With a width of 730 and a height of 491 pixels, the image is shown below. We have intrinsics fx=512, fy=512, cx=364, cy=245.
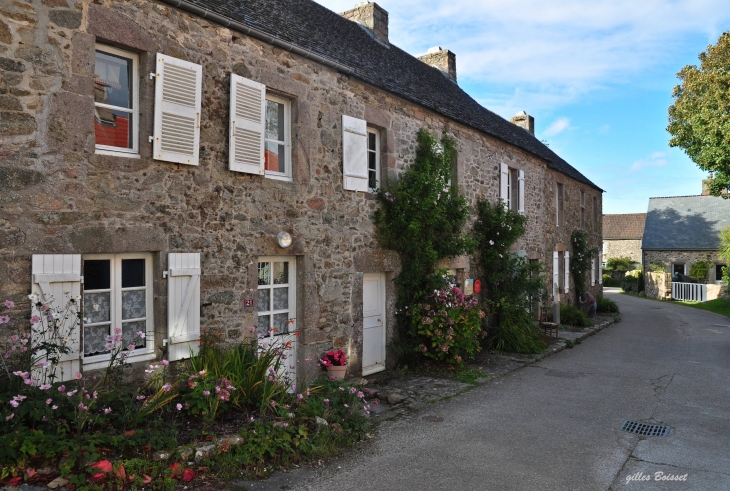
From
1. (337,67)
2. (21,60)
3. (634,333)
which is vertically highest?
(337,67)

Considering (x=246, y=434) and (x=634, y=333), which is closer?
(x=246, y=434)

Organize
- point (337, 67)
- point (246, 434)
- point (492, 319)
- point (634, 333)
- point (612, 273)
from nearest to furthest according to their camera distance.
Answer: point (246, 434) → point (337, 67) → point (492, 319) → point (634, 333) → point (612, 273)

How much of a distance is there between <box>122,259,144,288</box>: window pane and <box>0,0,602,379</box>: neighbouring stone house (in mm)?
20

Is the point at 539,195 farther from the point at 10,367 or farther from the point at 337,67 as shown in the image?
the point at 10,367

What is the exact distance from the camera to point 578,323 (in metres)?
15.4

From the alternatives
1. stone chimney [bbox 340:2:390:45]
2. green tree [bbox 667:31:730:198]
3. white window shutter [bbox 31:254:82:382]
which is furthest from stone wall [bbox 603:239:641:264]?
white window shutter [bbox 31:254:82:382]

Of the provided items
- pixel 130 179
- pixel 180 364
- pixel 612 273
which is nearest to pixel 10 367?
pixel 180 364

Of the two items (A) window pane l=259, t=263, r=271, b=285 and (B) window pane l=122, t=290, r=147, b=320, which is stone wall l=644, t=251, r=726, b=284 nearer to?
(A) window pane l=259, t=263, r=271, b=285

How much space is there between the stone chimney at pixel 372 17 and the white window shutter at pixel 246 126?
21.5ft

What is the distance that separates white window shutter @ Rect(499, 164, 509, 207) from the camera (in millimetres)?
12281

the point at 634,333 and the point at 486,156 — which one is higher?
the point at 486,156

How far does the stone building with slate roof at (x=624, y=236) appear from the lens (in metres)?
42.8

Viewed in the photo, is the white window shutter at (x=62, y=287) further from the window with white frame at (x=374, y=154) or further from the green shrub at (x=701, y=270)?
the green shrub at (x=701, y=270)

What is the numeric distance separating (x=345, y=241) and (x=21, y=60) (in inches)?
181
